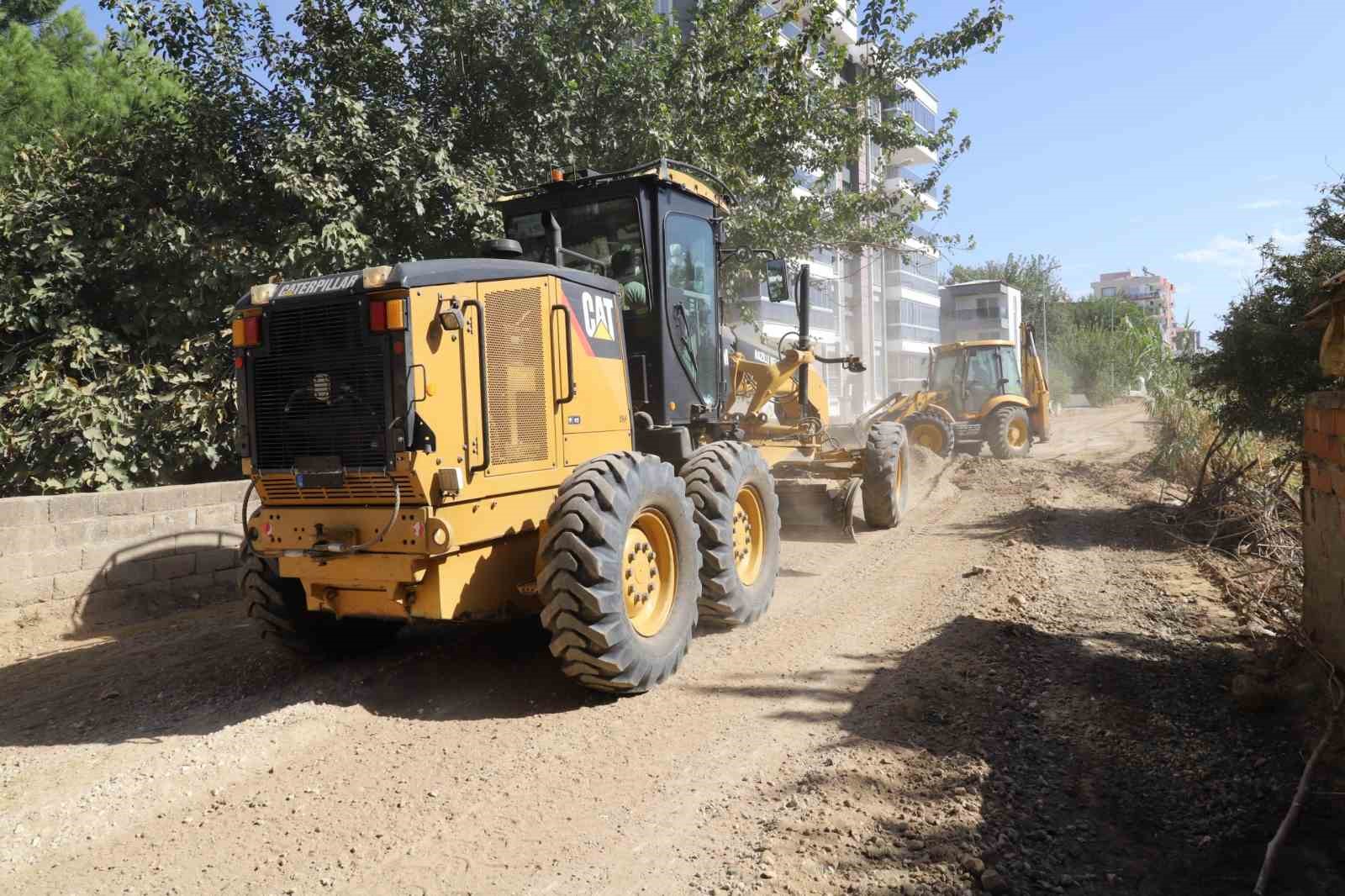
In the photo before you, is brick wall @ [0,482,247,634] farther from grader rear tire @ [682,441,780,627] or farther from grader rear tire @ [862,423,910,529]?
grader rear tire @ [862,423,910,529]

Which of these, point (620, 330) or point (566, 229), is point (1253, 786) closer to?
point (620, 330)

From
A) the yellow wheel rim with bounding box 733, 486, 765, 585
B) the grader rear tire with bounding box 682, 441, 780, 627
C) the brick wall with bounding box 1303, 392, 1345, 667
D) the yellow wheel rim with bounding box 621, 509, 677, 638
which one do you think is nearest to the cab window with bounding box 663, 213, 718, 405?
the grader rear tire with bounding box 682, 441, 780, 627

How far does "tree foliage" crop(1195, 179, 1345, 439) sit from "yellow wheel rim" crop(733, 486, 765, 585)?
5113mm

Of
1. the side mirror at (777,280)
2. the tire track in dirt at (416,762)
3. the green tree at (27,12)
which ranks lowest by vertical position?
the tire track in dirt at (416,762)

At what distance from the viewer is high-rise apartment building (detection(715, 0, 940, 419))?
18.9 meters

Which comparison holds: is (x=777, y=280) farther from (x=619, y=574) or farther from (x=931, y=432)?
(x=931, y=432)

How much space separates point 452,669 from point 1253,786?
4.12 meters

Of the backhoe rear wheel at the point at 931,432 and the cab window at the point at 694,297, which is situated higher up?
the cab window at the point at 694,297

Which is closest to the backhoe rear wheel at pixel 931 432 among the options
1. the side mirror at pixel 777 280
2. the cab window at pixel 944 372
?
the cab window at pixel 944 372

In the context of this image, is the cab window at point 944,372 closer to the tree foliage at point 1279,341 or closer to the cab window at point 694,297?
the tree foliage at point 1279,341

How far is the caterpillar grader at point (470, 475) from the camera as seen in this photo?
175 inches

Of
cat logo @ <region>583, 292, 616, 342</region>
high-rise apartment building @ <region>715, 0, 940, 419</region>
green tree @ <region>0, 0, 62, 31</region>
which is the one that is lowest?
cat logo @ <region>583, 292, 616, 342</region>

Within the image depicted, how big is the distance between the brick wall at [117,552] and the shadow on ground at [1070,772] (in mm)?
5407

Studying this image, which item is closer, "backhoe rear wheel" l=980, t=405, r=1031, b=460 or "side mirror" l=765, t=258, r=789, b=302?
"side mirror" l=765, t=258, r=789, b=302
